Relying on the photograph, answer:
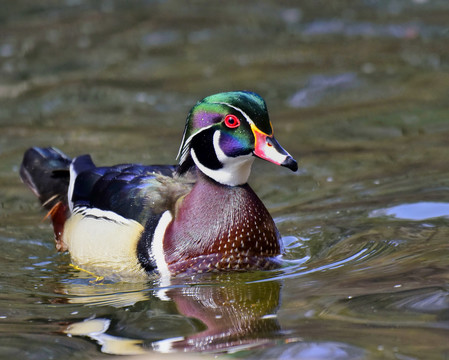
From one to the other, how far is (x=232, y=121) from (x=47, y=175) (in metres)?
1.88

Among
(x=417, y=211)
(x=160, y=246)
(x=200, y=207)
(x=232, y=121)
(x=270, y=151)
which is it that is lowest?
(x=417, y=211)

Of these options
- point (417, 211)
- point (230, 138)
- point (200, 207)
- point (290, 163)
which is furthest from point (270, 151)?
point (417, 211)

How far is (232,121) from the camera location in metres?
4.72

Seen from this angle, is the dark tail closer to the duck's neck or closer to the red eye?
the duck's neck

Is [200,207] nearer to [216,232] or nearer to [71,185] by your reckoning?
[216,232]

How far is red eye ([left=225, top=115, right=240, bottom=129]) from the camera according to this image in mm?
4699

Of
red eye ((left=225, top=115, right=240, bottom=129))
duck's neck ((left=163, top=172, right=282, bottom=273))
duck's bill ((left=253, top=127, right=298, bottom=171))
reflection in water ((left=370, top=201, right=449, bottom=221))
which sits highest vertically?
red eye ((left=225, top=115, right=240, bottom=129))

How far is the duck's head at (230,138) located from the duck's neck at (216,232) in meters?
0.10

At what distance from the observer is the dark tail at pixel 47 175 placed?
236 inches

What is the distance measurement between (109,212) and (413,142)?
3.22m

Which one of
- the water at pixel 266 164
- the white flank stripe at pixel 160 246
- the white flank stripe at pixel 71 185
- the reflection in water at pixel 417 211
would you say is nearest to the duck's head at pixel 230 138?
the white flank stripe at pixel 160 246

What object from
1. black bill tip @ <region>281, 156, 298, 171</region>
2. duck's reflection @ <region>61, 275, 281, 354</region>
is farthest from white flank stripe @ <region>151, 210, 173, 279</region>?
Answer: black bill tip @ <region>281, 156, 298, 171</region>

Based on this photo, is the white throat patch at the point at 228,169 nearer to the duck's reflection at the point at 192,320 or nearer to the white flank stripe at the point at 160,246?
the white flank stripe at the point at 160,246

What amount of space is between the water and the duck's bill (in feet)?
2.12
